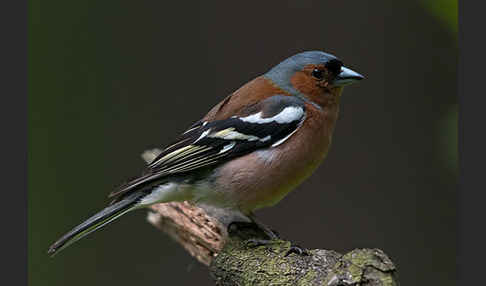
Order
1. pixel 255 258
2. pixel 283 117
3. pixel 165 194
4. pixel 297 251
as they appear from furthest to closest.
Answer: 1. pixel 283 117
2. pixel 165 194
3. pixel 255 258
4. pixel 297 251

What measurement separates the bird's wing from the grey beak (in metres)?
0.38

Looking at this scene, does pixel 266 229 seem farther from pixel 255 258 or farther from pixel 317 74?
pixel 317 74

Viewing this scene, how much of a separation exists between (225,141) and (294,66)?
804 mm

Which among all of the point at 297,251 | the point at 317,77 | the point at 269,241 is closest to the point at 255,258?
the point at 269,241

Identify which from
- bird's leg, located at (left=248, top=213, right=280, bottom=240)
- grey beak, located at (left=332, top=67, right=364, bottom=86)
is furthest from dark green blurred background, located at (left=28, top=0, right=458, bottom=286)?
grey beak, located at (left=332, top=67, right=364, bottom=86)

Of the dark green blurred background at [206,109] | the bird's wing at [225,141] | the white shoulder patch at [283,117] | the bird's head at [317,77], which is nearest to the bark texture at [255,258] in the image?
Result: the bird's wing at [225,141]

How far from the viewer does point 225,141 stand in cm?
355

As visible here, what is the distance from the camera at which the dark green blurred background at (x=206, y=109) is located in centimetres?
564

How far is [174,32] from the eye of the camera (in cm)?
639

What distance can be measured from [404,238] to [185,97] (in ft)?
9.34

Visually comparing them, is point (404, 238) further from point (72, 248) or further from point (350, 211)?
point (72, 248)

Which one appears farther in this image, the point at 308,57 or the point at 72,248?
the point at 72,248

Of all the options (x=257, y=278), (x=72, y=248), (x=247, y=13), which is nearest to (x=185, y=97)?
(x=247, y=13)

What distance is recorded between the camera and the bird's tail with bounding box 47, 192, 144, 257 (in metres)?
3.24
